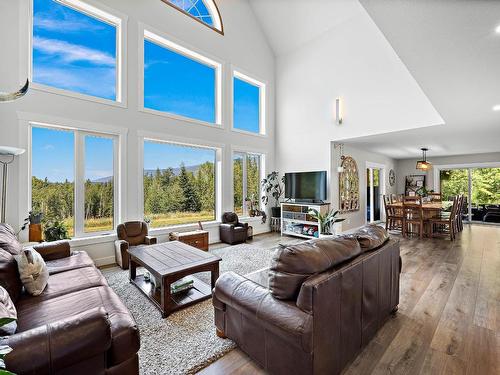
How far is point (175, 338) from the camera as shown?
2047 millimetres

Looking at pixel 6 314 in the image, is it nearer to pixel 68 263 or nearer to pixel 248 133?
pixel 68 263

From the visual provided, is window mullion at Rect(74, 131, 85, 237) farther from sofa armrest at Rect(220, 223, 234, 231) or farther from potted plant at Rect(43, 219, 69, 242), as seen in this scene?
sofa armrest at Rect(220, 223, 234, 231)

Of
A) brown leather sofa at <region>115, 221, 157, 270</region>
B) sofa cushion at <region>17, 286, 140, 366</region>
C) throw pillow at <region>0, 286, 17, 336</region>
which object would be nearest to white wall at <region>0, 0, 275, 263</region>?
brown leather sofa at <region>115, 221, 157, 270</region>

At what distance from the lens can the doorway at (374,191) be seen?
784 centimetres

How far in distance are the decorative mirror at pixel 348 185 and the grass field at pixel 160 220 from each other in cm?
336

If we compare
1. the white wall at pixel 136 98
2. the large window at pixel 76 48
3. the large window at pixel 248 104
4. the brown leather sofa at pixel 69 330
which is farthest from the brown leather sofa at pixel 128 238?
the large window at pixel 248 104

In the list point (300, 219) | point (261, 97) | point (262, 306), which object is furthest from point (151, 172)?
point (262, 306)

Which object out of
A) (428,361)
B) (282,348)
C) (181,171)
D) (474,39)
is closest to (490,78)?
(474,39)

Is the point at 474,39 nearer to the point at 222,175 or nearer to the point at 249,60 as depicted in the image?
the point at 222,175

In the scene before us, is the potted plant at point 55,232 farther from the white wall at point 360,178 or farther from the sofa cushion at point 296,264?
the white wall at point 360,178

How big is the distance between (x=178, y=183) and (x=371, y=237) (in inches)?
163

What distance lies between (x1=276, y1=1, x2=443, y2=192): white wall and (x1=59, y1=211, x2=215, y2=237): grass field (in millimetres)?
2724

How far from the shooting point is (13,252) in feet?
6.61

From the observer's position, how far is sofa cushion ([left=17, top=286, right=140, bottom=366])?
54.5 inches
